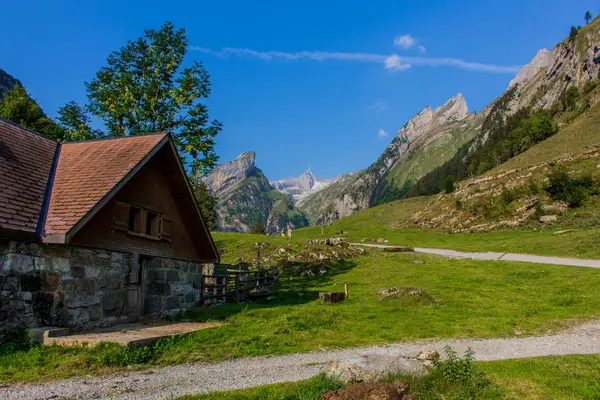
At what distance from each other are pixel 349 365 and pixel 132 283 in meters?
11.4

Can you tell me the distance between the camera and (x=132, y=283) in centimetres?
1605

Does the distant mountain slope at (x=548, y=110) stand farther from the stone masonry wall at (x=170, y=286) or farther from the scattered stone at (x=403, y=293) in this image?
the stone masonry wall at (x=170, y=286)

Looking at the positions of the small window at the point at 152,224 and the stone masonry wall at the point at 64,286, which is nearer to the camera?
the stone masonry wall at the point at 64,286

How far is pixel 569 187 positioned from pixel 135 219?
52848mm

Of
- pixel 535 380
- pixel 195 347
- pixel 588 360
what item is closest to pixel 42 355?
pixel 195 347

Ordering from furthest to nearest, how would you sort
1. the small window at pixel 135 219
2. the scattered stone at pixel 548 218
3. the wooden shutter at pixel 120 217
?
the scattered stone at pixel 548 218
the small window at pixel 135 219
the wooden shutter at pixel 120 217

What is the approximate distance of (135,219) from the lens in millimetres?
16844

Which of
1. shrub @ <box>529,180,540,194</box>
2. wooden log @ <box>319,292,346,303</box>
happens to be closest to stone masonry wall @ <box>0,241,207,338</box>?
wooden log @ <box>319,292,346,303</box>

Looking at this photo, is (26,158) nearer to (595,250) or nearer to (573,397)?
(573,397)

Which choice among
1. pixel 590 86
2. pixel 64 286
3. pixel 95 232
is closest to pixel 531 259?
pixel 95 232

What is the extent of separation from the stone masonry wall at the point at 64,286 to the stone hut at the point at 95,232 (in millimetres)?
30

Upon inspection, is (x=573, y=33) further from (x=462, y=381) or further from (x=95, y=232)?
(x=95, y=232)

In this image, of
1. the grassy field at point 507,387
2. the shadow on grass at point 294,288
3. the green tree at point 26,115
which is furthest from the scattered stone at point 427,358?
the green tree at point 26,115

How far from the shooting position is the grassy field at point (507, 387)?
713cm
